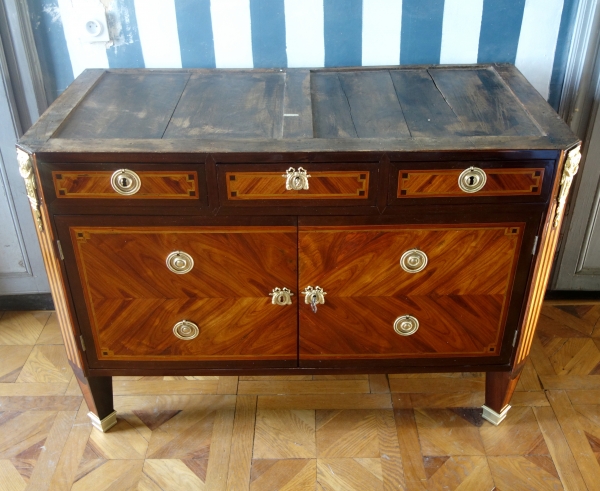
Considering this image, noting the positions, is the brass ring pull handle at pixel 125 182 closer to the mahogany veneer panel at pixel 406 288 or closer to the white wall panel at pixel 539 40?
the mahogany veneer panel at pixel 406 288

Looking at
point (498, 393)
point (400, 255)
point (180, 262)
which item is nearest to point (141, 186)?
point (180, 262)

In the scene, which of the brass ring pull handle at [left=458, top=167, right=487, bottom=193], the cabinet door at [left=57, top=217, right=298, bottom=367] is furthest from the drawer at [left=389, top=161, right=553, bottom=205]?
the cabinet door at [left=57, top=217, right=298, bottom=367]

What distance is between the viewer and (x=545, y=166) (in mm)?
1274

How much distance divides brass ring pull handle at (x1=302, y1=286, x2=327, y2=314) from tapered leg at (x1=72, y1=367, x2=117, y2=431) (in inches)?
23.5

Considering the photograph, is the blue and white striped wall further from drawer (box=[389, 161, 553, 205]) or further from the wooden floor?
the wooden floor

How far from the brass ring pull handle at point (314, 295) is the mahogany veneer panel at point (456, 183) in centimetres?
30

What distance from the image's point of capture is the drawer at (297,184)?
1269 millimetres

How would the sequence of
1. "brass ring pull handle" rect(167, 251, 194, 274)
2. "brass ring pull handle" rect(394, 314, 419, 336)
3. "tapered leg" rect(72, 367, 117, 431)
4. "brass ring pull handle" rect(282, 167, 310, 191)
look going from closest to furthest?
"brass ring pull handle" rect(282, 167, 310, 191)
"brass ring pull handle" rect(167, 251, 194, 274)
"brass ring pull handle" rect(394, 314, 419, 336)
"tapered leg" rect(72, 367, 117, 431)

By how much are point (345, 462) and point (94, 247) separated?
0.80 metres

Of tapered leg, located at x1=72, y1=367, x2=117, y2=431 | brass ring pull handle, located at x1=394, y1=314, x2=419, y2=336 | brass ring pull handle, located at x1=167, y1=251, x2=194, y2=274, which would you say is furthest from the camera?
tapered leg, located at x1=72, y1=367, x2=117, y2=431

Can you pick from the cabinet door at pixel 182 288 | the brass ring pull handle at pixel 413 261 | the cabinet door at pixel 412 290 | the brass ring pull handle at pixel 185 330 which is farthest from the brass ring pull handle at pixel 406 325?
the brass ring pull handle at pixel 185 330

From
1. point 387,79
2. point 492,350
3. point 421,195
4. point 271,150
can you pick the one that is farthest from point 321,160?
point 492,350

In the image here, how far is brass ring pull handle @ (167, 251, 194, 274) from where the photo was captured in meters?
1.39

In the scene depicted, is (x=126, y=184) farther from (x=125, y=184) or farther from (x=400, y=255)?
(x=400, y=255)
